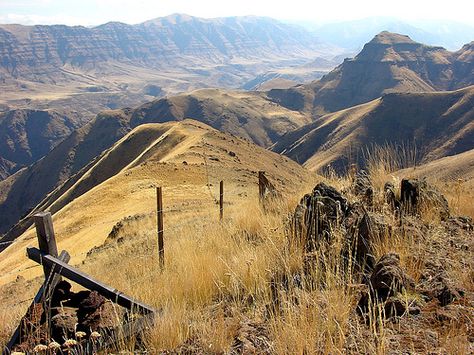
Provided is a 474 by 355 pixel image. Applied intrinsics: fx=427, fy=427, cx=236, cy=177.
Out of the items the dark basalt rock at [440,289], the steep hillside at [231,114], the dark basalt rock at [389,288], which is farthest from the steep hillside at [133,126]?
the dark basalt rock at [440,289]

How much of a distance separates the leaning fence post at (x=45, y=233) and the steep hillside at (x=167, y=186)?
8.68m


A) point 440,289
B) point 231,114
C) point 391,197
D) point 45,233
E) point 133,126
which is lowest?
point 133,126

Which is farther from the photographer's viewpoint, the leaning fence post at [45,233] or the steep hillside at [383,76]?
the steep hillside at [383,76]

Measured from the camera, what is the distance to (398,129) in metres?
105

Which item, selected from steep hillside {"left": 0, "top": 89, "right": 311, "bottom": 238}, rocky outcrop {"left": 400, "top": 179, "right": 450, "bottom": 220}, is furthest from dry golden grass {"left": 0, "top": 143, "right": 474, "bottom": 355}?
steep hillside {"left": 0, "top": 89, "right": 311, "bottom": 238}

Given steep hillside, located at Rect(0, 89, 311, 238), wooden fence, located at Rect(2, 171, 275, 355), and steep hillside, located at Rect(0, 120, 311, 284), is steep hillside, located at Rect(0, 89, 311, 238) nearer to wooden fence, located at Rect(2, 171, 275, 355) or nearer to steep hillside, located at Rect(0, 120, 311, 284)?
steep hillside, located at Rect(0, 120, 311, 284)

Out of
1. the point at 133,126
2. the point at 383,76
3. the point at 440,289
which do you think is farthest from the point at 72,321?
the point at 383,76

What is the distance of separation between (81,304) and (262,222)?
321cm

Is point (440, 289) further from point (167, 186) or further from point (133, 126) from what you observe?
point (133, 126)

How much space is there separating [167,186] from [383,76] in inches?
6621

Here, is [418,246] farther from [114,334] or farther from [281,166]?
[281,166]

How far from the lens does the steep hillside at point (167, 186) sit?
19016 mm

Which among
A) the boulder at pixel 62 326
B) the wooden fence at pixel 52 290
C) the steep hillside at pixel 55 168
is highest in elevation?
the wooden fence at pixel 52 290

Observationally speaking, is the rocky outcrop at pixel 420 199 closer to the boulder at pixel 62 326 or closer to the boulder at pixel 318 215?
the boulder at pixel 318 215
